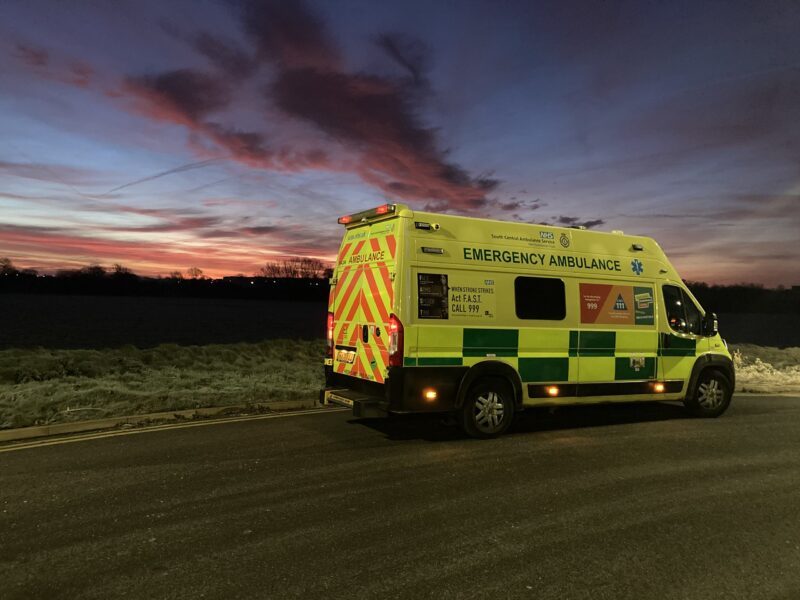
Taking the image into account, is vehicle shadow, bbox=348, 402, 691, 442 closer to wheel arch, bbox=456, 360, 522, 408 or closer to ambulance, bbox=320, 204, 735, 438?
ambulance, bbox=320, 204, 735, 438

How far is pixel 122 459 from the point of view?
229 inches

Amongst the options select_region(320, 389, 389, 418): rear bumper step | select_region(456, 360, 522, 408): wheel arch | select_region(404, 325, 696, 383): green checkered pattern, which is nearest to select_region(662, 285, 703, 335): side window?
select_region(404, 325, 696, 383): green checkered pattern

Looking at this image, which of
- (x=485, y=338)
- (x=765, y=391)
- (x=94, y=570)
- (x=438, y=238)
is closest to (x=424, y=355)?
(x=485, y=338)

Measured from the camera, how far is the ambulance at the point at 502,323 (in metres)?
6.57

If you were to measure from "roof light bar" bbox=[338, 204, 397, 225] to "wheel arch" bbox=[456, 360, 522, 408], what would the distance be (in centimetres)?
216

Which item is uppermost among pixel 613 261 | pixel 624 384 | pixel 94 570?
pixel 613 261

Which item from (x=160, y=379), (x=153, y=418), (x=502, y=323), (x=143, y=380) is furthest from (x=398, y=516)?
(x=143, y=380)

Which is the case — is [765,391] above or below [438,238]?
below

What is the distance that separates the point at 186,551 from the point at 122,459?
258cm

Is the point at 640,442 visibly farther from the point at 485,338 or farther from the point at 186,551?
the point at 186,551

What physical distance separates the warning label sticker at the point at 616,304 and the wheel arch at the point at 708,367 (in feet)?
3.70

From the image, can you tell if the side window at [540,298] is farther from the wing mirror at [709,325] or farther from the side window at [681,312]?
the wing mirror at [709,325]

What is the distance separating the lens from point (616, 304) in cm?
800

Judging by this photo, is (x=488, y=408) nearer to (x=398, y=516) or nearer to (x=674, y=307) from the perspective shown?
(x=398, y=516)
